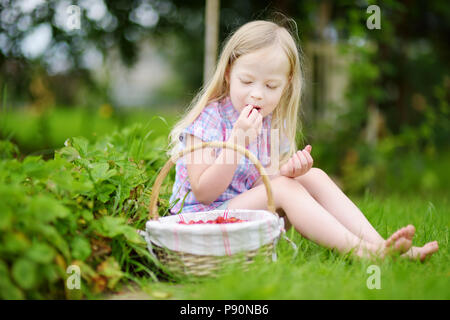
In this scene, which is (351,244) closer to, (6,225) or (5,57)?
(6,225)

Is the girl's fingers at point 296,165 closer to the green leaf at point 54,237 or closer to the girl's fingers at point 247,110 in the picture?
the girl's fingers at point 247,110

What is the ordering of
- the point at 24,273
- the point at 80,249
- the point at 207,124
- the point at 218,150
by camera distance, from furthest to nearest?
the point at 218,150, the point at 207,124, the point at 80,249, the point at 24,273

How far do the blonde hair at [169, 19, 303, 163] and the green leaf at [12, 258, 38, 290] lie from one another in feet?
2.94

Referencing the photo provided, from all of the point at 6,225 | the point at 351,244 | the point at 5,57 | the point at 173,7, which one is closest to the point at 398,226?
the point at 351,244

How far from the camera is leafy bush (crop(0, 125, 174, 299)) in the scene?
1313mm

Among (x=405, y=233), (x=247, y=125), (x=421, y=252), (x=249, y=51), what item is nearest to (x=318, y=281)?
(x=405, y=233)

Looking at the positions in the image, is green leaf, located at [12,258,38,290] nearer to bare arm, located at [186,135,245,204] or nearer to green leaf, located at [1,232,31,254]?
green leaf, located at [1,232,31,254]

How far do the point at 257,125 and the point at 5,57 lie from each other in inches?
121

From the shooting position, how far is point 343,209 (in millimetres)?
1935

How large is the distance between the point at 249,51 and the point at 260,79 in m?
0.14

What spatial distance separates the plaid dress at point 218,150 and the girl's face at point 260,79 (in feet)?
0.46

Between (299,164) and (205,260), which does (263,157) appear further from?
(205,260)

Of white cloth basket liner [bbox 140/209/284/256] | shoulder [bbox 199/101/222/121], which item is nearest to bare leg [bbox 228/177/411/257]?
white cloth basket liner [bbox 140/209/284/256]
